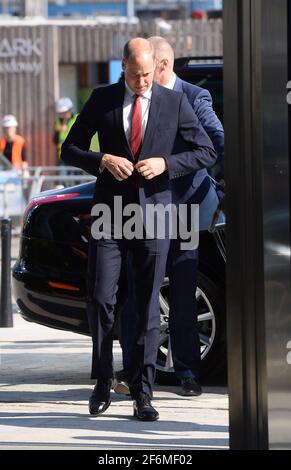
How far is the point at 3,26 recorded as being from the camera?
95.7 feet

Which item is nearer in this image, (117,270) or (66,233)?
(117,270)

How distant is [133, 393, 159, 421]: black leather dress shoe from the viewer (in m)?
6.76

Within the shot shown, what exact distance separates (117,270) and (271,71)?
6.92 ft

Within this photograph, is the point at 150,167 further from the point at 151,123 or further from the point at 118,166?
the point at 151,123

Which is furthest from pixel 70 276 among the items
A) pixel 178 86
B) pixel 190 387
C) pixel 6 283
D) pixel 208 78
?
pixel 6 283

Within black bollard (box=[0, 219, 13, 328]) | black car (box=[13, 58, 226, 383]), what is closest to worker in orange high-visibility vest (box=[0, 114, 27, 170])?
black bollard (box=[0, 219, 13, 328])

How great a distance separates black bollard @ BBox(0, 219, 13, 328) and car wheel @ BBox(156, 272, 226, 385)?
3.42 metres

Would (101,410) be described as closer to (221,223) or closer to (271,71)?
(221,223)

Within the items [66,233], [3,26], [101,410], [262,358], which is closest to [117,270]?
[101,410]

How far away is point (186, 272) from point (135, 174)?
92 centimetres

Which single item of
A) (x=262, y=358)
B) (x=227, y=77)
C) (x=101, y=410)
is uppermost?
(x=227, y=77)

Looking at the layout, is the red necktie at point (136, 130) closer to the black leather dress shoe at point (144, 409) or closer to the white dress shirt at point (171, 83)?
the white dress shirt at point (171, 83)

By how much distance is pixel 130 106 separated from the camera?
6.87m

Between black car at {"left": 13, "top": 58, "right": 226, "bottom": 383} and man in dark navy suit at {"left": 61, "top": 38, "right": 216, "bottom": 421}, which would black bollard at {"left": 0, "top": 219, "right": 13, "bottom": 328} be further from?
man in dark navy suit at {"left": 61, "top": 38, "right": 216, "bottom": 421}
